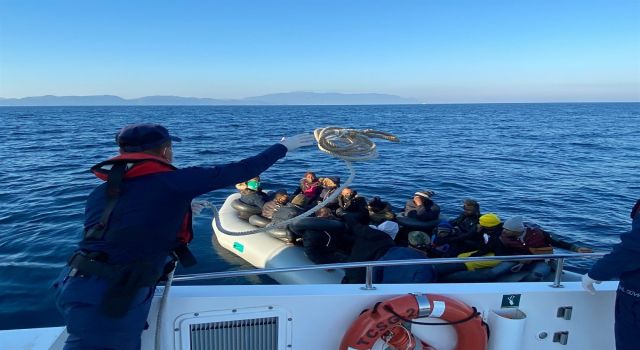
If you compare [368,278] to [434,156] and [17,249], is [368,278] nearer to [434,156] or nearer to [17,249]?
[17,249]

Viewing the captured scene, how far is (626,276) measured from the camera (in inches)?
104

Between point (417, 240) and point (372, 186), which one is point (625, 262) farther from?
point (372, 186)

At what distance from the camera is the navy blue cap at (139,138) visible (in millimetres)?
2199

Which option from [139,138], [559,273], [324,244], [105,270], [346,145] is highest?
[139,138]

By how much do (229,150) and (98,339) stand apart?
20090 mm

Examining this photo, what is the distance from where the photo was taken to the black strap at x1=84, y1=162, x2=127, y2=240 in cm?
200

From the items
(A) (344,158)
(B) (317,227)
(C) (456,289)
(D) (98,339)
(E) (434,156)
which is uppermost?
(A) (344,158)

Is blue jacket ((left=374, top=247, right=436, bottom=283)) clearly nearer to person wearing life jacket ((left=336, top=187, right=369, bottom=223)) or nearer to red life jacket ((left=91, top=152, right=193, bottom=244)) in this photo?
person wearing life jacket ((left=336, top=187, right=369, bottom=223))

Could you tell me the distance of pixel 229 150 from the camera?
21781mm

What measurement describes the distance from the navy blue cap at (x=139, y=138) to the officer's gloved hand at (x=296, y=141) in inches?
27.5

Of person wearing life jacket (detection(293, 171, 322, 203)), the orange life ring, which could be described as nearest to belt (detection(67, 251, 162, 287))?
the orange life ring

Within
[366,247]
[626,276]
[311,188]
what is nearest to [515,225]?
[366,247]

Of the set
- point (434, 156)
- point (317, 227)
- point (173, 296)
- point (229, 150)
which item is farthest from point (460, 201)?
point (229, 150)

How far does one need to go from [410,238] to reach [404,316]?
109 inches
